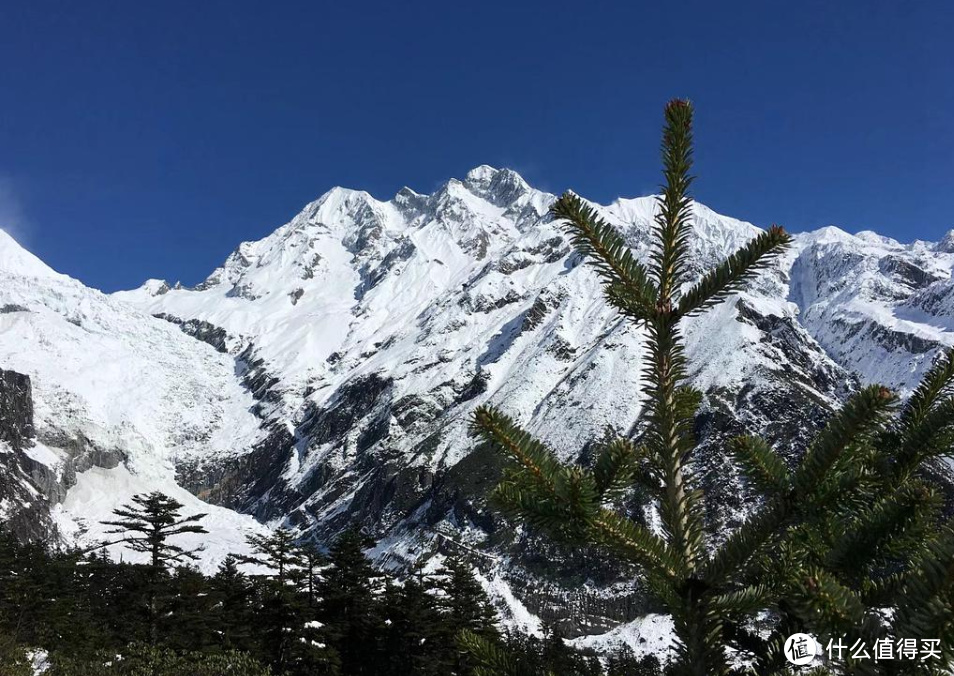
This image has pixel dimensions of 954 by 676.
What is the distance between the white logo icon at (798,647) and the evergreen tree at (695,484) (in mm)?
119

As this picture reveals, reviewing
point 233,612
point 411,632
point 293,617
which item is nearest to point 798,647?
point 293,617

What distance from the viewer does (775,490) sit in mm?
3219

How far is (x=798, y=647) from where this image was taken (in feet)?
10.7

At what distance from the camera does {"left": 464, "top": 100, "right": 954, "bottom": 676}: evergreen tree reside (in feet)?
9.48

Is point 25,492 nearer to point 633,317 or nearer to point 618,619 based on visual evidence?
point 618,619

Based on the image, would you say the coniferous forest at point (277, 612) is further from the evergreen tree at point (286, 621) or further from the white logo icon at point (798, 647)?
the white logo icon at point (798, 647)

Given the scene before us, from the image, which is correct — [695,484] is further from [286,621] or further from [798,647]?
[286,621]

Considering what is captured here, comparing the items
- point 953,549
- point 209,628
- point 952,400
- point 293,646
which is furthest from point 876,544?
point 209,628

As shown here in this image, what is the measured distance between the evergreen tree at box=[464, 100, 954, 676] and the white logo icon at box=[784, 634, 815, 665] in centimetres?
12

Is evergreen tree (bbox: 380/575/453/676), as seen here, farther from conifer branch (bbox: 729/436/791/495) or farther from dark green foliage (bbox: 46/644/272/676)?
conifer branch (bbox: 729/436/791/495)

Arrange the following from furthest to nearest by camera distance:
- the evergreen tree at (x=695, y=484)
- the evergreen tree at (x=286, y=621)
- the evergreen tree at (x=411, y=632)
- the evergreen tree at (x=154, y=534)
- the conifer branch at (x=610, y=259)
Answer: the evergreen tree at (x=411, y=632), the evergreen tree at (x=286, y=621), the evergreen tree at (x=154, y=534), the conifer branch at (x=610, y=259), the evergreen tree at (x=695, y=484)

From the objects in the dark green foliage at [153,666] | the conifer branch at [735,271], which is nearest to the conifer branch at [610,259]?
the conifer branch at [735,271]

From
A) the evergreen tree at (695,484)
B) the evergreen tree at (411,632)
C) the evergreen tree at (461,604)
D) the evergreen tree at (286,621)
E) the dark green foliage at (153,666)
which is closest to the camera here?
the evergreen tree at (695,484)

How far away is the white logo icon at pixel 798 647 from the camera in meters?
3.17
